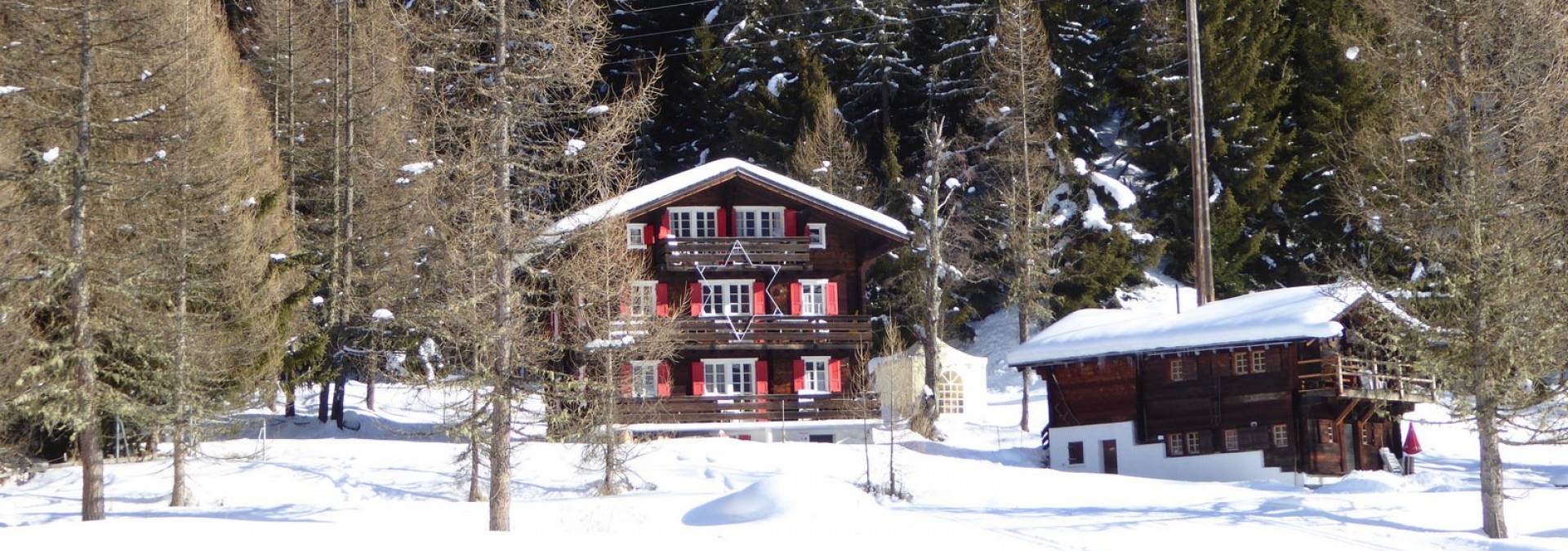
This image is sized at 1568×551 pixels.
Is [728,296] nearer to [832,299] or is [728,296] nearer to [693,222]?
[693,222]

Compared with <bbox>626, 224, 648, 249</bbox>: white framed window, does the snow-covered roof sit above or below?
below

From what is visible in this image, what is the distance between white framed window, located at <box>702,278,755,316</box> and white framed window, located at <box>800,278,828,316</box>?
1.72 meters

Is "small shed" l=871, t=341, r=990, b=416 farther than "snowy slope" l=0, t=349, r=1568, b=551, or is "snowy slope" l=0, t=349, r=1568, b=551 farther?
"small shed" l=871, t=341, r=990, b=416

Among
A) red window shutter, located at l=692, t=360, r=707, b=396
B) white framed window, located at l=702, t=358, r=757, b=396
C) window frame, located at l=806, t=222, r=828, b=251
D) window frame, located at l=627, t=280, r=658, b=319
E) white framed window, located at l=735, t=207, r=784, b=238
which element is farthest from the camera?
window frame, located at l=806, t=222, r=828, b=251

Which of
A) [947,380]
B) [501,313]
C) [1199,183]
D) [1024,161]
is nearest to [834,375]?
[947,380]

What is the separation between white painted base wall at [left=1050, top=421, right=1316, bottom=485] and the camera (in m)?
36.0

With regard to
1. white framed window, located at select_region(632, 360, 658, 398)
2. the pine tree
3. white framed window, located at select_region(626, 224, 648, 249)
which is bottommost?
white framed window, located at select_region(632, 360, 658, 398)

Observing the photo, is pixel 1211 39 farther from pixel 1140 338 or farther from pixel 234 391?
pixel 234 391

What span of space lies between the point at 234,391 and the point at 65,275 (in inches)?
316

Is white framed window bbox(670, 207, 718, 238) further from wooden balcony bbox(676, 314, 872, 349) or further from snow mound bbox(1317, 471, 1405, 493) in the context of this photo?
snow mound bbox(1317, 471, 1405, 493)

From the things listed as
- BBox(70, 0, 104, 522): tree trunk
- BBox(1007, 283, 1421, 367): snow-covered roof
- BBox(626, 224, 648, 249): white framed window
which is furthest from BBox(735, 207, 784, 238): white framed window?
BBox(70, 0, 104, 522): tree trunk

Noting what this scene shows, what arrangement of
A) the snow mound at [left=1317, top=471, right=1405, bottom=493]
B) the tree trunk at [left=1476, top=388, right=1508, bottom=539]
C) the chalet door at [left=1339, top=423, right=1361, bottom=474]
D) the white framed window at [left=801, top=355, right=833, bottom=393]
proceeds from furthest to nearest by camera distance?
the white framed window at [left=801, top=355, right=833, bottom=393], the chalet door at [left=1339, top=423, right=1361, bottom=474], the snow mound at [left=1317, top=471, right=1405, bottom=493], the tree trunk at [left=1476, top=388, right=1508, bottom=539]

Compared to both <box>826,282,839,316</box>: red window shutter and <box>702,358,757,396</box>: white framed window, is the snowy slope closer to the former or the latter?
<box>702,358,757,396</box>: white framed window

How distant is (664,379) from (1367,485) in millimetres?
19308
